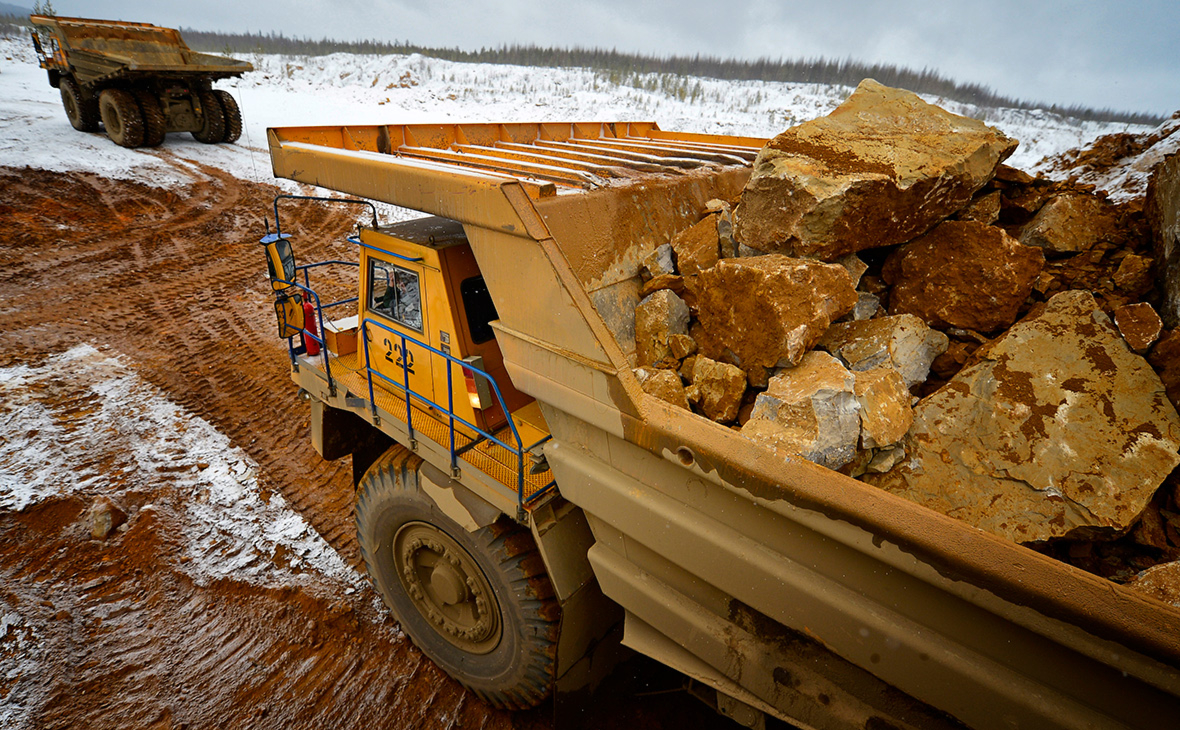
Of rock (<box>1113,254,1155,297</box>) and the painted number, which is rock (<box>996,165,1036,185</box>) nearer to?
rock (<box>1113,254,1155,297</box>)

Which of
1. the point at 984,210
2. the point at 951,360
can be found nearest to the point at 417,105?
the point at 984,210

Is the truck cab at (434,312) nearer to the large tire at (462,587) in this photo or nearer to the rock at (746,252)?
the large tire at (462,587)

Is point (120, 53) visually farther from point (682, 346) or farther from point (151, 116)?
point (682, 346)

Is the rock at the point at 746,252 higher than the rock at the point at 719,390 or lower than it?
higher

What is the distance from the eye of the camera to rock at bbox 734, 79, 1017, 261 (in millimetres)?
2273

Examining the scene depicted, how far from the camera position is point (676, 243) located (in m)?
2.71

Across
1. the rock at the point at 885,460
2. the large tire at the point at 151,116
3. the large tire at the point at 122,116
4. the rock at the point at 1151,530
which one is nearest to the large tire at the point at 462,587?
the rock at the point at 885,460

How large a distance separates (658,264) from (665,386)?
77 centimetres

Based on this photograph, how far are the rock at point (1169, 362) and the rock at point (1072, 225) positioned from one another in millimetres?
598

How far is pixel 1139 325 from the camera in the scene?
1929mm

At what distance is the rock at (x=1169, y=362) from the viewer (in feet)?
5.91

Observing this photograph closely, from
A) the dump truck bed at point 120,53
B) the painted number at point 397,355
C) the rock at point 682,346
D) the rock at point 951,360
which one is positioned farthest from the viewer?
the dump truck bed at point 120,53

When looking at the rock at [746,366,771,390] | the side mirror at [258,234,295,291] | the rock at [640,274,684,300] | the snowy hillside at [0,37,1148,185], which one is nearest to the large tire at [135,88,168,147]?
the snowy hillside at [0,37,1148,185]

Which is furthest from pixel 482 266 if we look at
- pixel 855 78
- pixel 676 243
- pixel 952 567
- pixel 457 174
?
Answer: pixel 855 78
